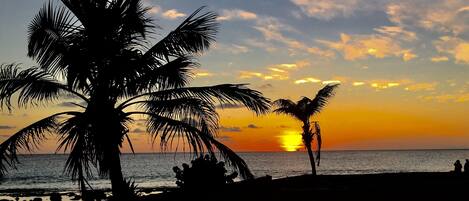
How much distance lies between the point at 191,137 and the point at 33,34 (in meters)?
4.56

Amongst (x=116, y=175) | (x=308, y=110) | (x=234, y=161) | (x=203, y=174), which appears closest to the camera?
(x=234, y=161)

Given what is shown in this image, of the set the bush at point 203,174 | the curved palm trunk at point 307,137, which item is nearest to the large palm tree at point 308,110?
the curved palm trunk at point 307,137

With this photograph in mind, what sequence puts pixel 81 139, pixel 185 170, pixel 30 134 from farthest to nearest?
pixel 185 170, pixel 30 134, pixel 81 139

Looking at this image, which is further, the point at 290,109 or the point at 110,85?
the point at 290,109

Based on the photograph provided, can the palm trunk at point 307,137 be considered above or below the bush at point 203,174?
above

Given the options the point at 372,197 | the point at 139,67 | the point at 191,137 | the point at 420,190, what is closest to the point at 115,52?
the point at 139,67

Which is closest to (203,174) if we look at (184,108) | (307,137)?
(184,108)

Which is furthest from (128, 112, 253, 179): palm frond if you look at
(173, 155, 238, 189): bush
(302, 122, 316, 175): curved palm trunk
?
(302, 122, 316, 175): curved palm trunk

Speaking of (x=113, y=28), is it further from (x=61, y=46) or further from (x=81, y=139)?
(x=81, y=139)

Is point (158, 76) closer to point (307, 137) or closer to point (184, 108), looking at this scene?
point (184, 108)

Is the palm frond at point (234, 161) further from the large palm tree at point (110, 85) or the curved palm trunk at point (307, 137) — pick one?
the curved palm trunk at point (307, 137)

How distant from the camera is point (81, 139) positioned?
9.04 metres

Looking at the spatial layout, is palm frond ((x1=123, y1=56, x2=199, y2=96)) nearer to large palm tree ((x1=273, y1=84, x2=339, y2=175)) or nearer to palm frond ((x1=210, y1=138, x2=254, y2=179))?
palm frond ((x1=210, y1=138, x2=254, y2=179))

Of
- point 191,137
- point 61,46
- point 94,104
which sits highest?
point 61,46
